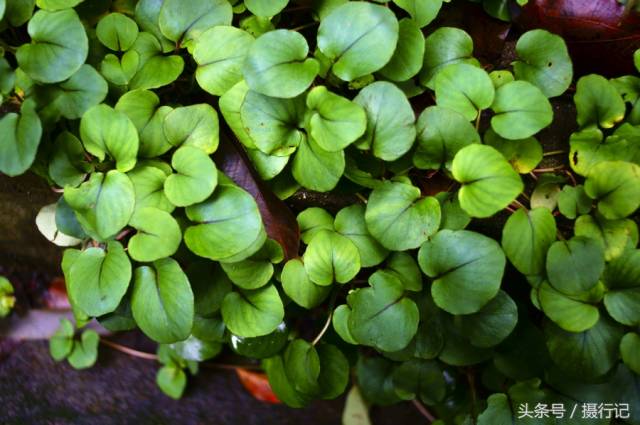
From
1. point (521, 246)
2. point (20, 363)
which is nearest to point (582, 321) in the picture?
point (521, 246)

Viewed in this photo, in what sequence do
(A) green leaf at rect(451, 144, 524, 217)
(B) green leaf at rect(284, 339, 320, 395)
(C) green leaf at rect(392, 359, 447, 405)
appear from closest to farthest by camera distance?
(A) green leaf at rect(451, 144, 524, 217)
(B) green leaf at rect(284, 339, 320, 395)
(C) green leaf at rect(392, 359, 447, 405)

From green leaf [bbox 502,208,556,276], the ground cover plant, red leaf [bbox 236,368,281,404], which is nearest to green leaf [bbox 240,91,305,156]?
the ground cover plant

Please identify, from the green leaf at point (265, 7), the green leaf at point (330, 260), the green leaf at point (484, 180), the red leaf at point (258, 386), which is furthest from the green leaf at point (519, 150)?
the red leaf at point (258, 386)

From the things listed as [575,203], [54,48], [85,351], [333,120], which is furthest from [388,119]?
[85,351]

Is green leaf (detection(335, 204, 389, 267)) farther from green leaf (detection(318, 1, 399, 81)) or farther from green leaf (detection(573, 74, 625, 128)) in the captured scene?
green leaf (detection(573, 74, 625, 128))

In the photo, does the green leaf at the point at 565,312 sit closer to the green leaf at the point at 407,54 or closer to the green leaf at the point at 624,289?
the green leaf at the point at 624,289

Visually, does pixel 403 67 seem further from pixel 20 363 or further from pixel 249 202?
pixel 20 363
